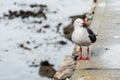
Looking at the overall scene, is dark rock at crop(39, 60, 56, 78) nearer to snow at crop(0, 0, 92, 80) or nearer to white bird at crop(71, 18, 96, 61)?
snow at crop(0, 0, 92, 80)

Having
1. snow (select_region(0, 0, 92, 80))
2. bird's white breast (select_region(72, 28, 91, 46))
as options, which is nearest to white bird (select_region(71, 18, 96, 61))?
bird's white breast (select_region(72, 28, 91, 46))

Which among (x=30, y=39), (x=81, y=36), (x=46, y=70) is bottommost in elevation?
(x=30, y=39)

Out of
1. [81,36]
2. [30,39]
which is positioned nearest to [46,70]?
[30,39]

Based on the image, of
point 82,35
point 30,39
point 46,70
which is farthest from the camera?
point 30,39

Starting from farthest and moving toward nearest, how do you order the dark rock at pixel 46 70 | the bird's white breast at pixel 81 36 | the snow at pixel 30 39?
the snow at pixel 30 39
the dark rock at pixel 46 70
the bird's white breast at pixel 81 36

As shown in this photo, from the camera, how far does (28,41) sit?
14422 millimetres

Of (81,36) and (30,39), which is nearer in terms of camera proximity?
(81,36)

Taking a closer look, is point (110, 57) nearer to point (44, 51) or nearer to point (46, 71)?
point (46, 71)

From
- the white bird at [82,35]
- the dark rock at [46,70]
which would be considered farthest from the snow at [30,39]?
the white bird at [82,35]

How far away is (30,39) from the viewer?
14.7 metres

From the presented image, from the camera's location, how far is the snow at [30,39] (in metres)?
11.5

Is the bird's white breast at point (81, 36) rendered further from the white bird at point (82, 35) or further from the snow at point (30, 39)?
the snow at point (30, 39)

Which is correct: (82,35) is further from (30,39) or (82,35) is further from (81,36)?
(30,39)

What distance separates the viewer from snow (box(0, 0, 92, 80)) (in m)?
11.5
